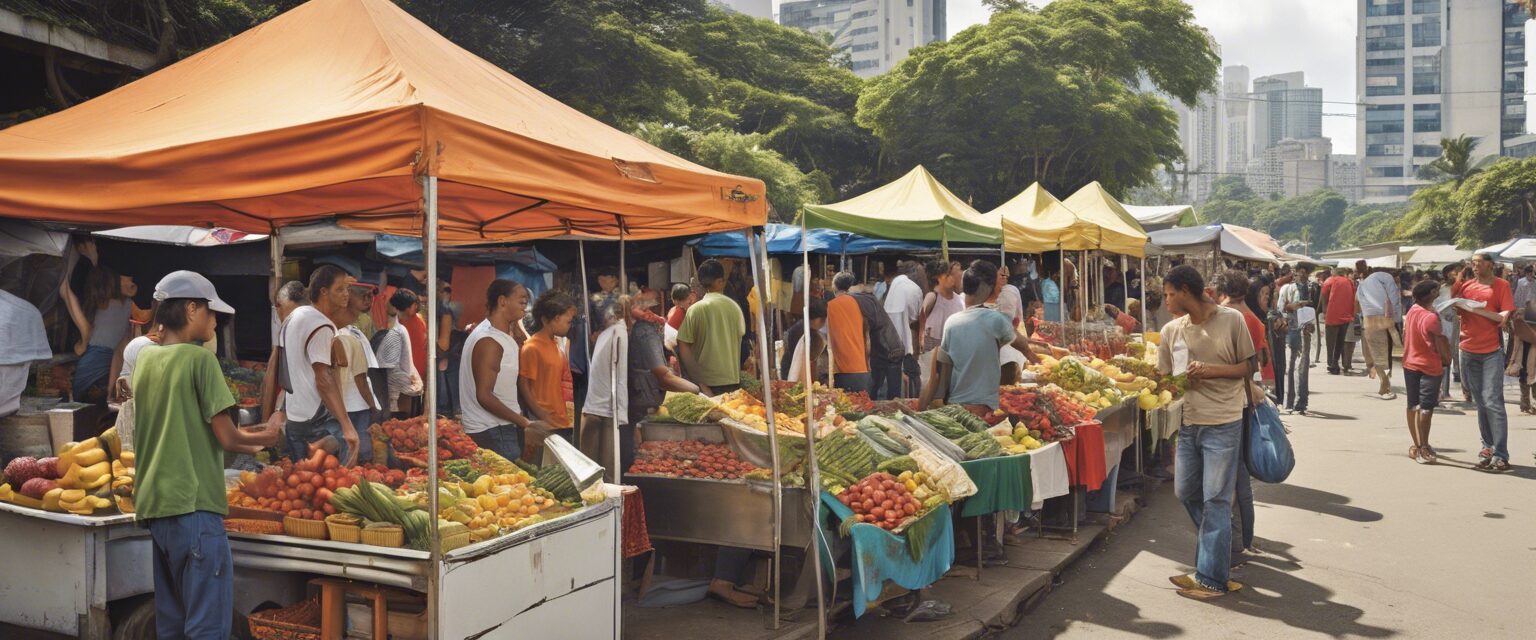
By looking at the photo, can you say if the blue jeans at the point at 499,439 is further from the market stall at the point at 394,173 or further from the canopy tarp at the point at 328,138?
the canopy tarp at the point at 328,138

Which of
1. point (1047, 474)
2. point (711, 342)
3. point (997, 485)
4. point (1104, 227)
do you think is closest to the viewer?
point (997, 485)

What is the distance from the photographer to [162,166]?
4.73 metres

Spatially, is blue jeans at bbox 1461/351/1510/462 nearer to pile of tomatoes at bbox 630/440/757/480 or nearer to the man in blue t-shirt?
the man in blue t-shirt

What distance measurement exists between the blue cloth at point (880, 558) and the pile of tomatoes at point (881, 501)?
0.09m

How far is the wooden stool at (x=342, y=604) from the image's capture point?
4.75m

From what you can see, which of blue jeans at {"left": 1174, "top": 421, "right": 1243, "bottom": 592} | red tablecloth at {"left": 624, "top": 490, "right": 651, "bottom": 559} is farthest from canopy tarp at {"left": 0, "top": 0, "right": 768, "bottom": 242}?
blue jeans at {"left": 1174, "top": 421, "right": 1243, "bottom": 592}

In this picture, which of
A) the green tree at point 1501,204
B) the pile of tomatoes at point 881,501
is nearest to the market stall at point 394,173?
the pile of tomatoes at point 881,501

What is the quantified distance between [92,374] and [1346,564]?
10188mm

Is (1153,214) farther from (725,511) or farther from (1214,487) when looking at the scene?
(725,511)

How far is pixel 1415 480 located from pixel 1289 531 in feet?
9.54

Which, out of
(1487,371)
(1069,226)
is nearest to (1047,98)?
(1069,226)

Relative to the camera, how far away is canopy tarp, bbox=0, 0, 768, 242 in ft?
14.8

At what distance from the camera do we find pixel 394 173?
448cm

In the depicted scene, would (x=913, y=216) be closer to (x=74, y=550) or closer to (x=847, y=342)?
(x=847, y=342)
